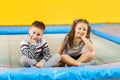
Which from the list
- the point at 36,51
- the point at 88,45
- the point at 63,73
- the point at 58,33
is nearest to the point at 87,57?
the point at 88,45

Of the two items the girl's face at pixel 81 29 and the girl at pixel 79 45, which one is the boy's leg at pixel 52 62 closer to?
the girl at pixel 79 45

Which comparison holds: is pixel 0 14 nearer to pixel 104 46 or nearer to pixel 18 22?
pixel 18 22

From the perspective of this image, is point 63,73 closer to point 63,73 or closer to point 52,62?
point 63,73

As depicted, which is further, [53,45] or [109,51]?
[53,45]

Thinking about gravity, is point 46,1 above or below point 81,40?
above

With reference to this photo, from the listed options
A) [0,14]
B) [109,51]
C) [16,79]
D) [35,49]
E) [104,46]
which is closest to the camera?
[16,79]

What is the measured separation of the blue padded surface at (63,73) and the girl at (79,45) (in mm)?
384

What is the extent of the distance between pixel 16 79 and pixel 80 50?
687mm

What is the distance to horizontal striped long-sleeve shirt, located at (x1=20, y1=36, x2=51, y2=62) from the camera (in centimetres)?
184

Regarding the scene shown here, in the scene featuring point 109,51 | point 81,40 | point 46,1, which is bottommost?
point 109,51

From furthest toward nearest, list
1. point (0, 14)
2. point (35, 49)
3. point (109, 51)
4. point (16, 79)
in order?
point (0, 14) → point (109, 51) → point (35, 49) → point (16, 79)

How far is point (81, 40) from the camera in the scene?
197cm

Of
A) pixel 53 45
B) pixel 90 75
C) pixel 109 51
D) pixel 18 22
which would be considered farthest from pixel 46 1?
pixel 90 75

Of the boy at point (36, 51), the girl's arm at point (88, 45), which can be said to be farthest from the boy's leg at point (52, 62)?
the girl's arm at point (88, 45)
